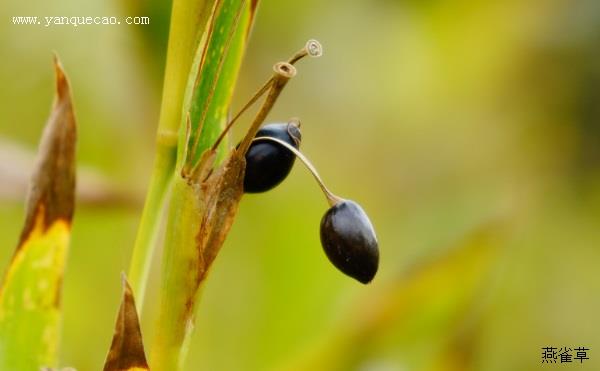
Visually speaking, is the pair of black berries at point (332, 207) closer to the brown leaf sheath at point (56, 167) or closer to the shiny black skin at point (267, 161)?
the shiny black skin at point (267, 161)

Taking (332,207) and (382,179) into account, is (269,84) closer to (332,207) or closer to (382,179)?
(332,207)

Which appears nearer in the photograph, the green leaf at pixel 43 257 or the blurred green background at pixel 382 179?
the green leaf at pixel 43 257

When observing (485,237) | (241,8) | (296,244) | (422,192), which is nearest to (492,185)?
(422,192)

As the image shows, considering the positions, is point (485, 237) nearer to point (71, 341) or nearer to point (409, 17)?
point (71, 341)

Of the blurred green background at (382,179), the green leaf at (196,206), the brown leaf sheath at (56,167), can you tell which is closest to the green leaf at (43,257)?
the brown leaf sheath at (56,167)

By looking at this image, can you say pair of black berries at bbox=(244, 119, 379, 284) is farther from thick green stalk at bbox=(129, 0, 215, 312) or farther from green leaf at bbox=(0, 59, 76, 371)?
green leaf at bbox=(0, 59, 76, 371)

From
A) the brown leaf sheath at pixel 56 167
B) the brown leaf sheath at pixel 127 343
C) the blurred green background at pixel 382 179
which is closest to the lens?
the brown leaf sheath at pixel 127 343
